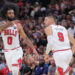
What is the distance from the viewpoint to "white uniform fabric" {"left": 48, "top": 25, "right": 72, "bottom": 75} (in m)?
6.35

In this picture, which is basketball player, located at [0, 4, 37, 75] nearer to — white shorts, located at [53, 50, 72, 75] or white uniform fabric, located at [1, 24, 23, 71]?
white uniform fabric, located at [1, 24, 23, 71]

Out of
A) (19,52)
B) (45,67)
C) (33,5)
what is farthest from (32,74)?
(33,5)

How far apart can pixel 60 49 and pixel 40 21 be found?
23.8ft

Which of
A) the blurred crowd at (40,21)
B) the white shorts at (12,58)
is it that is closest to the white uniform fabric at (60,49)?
the white shorts at (12,58)

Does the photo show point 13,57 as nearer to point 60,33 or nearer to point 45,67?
point 60,33

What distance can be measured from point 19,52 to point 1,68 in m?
1.89

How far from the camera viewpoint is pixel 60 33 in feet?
21.2

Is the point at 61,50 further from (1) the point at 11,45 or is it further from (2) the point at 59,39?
(1) the point at 11,45

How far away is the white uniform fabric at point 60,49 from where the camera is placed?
250 inches

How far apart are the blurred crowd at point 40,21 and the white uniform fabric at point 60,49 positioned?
6.78 feet

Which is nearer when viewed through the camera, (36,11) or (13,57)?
(13,57)

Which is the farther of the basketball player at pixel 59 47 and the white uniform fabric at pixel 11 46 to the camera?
the white uniform fabric at pixel 11 46

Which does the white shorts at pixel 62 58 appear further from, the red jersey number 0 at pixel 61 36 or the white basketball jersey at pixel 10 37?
the white basketball jersey at pixel 10 37

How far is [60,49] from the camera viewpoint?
6.41 metres
